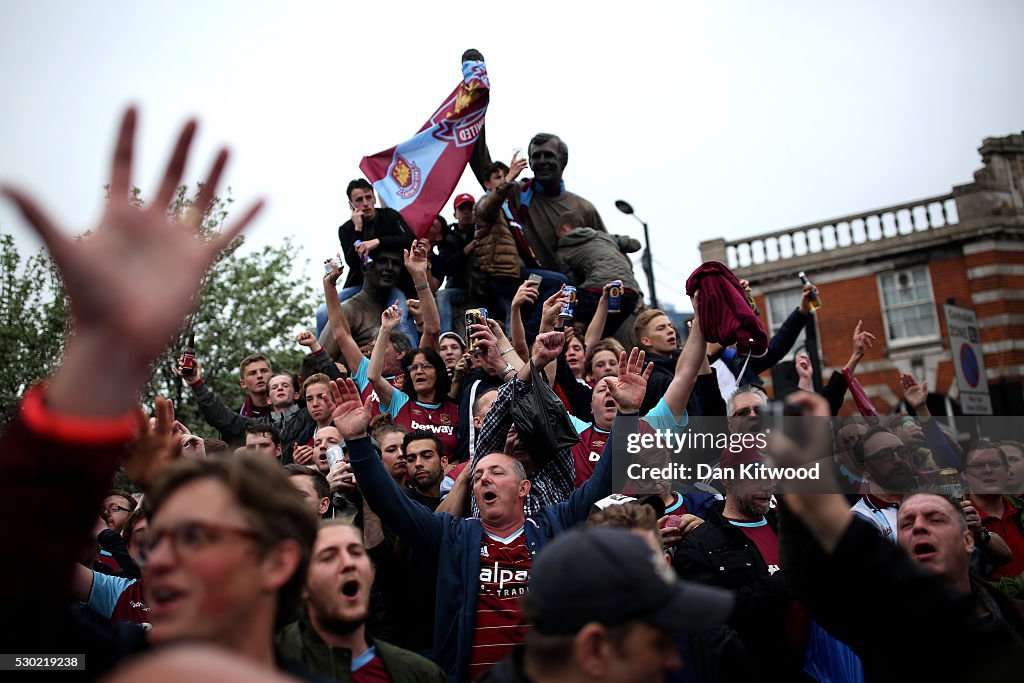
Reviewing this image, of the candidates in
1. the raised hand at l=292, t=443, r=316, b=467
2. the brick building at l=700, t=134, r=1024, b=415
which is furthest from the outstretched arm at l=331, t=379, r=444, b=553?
the brick building at l=700, t=134, r=1024, b=415

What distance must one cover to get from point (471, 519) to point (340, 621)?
1286mm

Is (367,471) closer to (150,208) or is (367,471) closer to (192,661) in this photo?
(150,208)

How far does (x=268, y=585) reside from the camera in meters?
2.12

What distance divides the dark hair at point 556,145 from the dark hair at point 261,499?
8.84m

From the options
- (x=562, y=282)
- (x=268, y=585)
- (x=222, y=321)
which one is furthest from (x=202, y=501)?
(x=222, y=321)

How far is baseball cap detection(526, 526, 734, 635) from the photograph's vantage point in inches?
92.4

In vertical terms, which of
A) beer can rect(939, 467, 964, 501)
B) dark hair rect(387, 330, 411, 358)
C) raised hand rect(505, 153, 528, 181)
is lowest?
beer can rect(939, 467, 964, 501)

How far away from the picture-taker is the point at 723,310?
5.43 m

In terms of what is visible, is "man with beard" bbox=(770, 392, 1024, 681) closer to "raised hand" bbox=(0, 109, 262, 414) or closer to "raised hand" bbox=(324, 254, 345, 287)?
"raised hand" bbox=(0, 109, 262, 414)

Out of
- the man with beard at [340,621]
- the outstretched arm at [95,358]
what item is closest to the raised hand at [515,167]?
the man with beard at [340,621]

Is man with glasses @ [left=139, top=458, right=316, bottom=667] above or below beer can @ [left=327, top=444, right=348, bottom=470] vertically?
below

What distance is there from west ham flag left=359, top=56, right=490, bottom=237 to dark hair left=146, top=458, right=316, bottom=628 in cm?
851

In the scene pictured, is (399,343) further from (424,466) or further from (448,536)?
(448,536)

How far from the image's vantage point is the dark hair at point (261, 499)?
86.0 inches
